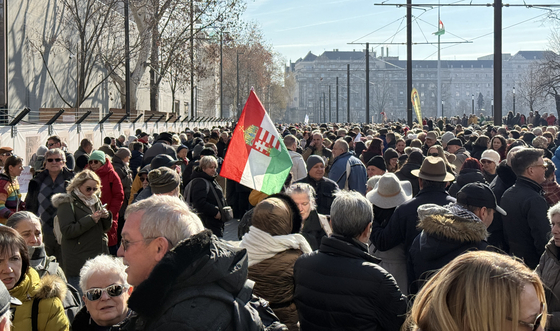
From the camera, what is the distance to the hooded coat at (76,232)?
6.41m

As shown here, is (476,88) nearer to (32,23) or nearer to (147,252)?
(32,23)

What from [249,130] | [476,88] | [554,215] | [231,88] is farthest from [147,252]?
[476,88]

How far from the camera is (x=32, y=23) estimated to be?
104 feet

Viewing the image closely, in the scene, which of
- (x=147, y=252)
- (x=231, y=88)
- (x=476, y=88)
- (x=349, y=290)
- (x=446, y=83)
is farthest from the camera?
(x=476, y=88)

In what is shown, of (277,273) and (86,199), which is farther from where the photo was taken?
(86,199)

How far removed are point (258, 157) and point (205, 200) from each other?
5.29 feet

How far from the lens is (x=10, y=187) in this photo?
7410 mm

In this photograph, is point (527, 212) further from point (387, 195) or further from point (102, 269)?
point (102, 269)

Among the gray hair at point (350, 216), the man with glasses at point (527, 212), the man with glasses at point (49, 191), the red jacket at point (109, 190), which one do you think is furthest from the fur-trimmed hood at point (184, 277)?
the red jacket at point (109, 190)

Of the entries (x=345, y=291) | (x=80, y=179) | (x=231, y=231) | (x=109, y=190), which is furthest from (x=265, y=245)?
(x=231, y=231)

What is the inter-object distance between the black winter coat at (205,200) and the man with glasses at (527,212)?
3.28 m

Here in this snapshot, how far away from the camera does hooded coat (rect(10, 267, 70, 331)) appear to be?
351cm

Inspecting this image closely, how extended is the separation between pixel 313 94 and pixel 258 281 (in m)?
153

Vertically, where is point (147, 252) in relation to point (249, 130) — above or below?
below
